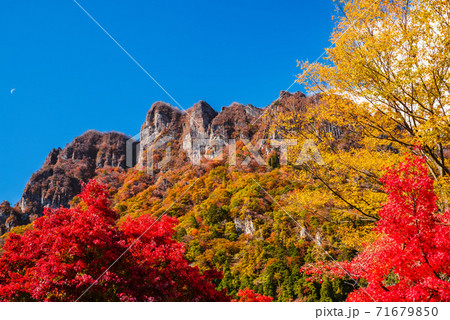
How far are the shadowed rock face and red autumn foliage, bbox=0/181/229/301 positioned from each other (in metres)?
79.1

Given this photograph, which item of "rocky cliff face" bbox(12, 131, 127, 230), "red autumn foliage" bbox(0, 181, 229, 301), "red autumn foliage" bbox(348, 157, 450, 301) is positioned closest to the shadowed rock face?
"rocky cliff face" bbox(12, 131, 127, 230)

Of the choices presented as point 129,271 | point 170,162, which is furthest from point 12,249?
point 170,162

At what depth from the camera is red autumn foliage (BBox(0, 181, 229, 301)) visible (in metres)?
4.86

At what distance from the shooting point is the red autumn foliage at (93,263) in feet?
15.9

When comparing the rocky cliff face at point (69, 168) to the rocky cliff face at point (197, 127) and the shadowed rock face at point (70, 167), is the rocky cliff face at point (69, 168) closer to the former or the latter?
the shadowed rock face at point (70, 167)

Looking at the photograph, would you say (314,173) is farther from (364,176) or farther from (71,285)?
(71,285)

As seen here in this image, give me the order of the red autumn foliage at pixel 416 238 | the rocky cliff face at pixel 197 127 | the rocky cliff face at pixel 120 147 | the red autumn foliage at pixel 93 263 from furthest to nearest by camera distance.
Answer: the rocky cliff face at pixel 120 147 < the rocky cliff face at pixel 197 127 < the red autumn foliage at pixel 93 263 < the red autumn foliage at pixel 416 238

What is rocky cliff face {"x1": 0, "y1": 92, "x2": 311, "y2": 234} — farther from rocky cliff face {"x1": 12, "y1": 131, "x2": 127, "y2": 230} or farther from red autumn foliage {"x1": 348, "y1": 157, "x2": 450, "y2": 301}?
red autumn foliage {"x1": 348, "y1": 157, "x2": 450, "y2": 301}

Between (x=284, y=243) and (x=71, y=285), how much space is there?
26002 mm

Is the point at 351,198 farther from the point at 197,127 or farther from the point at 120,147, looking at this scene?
the point at 120,147

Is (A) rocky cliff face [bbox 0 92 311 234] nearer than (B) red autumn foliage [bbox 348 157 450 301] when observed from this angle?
No

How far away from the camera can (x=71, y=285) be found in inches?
190

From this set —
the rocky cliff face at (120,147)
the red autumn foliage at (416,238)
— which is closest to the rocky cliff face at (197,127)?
the rocky cliff face at (120,147)

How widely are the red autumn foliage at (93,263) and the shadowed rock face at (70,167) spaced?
7911cm
